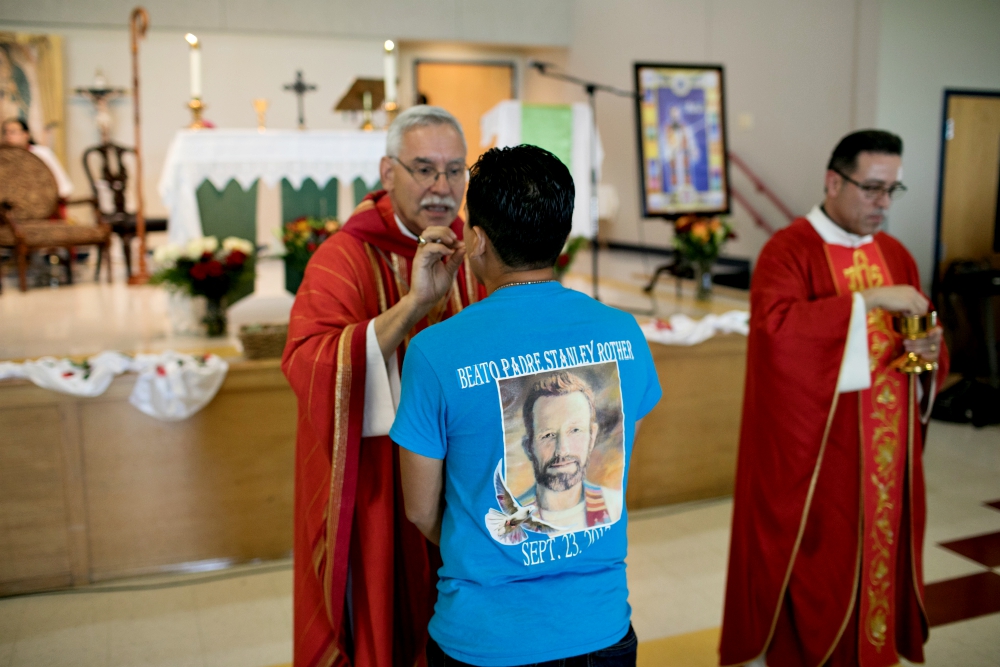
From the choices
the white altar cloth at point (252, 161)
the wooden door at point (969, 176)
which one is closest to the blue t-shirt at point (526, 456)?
the white altar cloth at point (252, 161)

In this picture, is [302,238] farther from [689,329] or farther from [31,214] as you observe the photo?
[31,214]

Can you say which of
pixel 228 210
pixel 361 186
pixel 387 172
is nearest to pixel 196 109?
pixel 228 210

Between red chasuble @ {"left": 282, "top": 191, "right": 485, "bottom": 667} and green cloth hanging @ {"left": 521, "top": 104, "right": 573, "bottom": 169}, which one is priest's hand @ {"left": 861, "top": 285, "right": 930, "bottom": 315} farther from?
green cloth hanging @ {"left": 521, "top": 104, "right": 573, "bottom": 169}

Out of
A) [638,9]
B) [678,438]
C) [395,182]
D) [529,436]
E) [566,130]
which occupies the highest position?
[638,9]

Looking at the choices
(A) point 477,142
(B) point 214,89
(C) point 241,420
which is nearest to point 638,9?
(A) point 477,142

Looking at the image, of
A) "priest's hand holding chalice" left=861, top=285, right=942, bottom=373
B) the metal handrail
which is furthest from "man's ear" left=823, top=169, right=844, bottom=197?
the metal handrail

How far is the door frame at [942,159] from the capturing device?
6402mm

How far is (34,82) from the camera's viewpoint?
9.86 metres

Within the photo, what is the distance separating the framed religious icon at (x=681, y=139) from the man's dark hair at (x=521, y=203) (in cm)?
418

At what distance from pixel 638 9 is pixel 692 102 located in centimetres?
568

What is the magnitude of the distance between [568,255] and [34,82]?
804cm

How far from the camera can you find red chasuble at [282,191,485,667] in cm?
177

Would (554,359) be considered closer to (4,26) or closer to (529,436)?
(529,436)

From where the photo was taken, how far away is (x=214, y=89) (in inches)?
418
